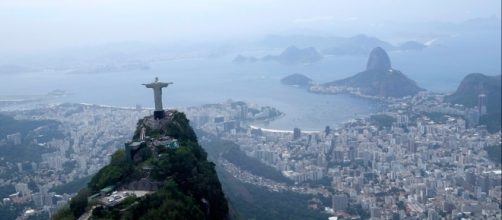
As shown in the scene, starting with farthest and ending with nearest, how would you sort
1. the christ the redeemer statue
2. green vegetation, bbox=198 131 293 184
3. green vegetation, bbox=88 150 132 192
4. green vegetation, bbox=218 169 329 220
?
1. green vegetation, bbox=198 131 293 184
2. green vegetation, bbox=218 169 329 220
3. the christ the redeemer statue
4. green vegetation, bbox=88 150 132 192

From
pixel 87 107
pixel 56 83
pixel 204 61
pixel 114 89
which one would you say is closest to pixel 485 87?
pixel 87 107

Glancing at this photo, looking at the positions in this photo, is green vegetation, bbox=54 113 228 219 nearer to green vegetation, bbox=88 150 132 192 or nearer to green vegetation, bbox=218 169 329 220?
green vegetation, bbox=88 150 132 192

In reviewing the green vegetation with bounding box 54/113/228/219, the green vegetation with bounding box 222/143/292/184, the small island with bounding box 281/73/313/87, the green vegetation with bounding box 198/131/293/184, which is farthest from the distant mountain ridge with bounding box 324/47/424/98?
the green vegetation with bounding box 54/113/228/219

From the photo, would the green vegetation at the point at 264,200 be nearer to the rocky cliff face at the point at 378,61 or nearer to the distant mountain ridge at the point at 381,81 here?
the distant mountain ridge at the point at 381,81

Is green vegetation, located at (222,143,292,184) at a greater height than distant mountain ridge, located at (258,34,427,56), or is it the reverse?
distant mountain ridge, located at (258,34,427,56)

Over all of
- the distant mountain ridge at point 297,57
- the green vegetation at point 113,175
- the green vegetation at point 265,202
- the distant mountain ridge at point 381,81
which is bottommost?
the green vegetation at point 265,202

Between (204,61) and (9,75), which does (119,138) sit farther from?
(204,61)

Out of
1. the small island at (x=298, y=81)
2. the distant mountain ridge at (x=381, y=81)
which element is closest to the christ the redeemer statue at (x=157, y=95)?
the distant mountain ridge at (x=381, y=81)
